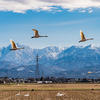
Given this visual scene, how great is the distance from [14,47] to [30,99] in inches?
801

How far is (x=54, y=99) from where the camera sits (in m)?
51.7

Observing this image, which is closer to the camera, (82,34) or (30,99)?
(82,34)

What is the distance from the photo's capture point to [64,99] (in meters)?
50.9

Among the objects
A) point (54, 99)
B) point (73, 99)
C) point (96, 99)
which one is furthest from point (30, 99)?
point (96, 99)

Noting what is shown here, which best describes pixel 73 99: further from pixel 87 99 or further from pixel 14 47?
pixel 14 47

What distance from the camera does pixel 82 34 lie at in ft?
113

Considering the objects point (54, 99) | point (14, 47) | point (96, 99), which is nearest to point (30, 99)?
point (54, 99)

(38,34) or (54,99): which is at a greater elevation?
(38,34)

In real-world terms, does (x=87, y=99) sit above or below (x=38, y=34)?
below

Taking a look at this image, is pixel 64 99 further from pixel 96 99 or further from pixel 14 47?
pixel 14 47

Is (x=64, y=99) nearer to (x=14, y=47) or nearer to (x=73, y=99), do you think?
(x=73, y=99)

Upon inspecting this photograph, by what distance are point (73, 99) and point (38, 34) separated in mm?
21995

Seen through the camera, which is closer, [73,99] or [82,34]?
[82,34]

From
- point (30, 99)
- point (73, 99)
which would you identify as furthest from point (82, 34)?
point (30, 99)
